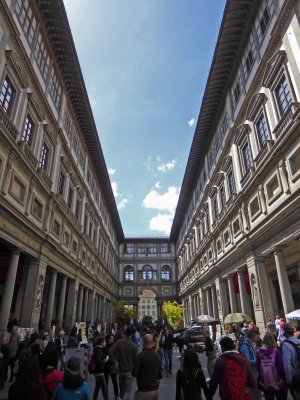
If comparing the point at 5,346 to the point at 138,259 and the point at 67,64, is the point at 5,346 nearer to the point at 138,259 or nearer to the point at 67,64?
the point at 67,64

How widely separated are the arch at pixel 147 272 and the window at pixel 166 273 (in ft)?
7.95

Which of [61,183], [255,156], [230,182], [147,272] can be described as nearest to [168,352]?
[255,156]

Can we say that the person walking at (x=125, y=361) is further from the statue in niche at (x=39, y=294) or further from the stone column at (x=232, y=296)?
the stone column at (x=232, y=296)

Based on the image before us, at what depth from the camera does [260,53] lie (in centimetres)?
1755

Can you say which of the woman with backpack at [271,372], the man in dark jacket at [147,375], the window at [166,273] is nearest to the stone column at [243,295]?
the woman with backpack at [271,372]

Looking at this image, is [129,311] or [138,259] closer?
[129,311]

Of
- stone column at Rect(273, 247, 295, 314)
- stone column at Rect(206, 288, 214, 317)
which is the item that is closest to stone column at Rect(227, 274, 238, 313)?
stone column at Rect(273, 247, 295, 314)

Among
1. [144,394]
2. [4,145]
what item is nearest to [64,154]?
[4,145]

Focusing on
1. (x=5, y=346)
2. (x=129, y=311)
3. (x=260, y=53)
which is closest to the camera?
(x=5, y=346)

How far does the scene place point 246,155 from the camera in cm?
2080

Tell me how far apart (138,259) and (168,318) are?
19.0 m

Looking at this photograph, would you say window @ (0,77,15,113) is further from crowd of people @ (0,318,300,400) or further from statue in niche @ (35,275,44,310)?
crowd of people @ (0,318,300,400)

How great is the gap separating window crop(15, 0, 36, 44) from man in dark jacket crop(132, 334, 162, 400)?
58.1ft

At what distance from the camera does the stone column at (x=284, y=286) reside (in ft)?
47.7
